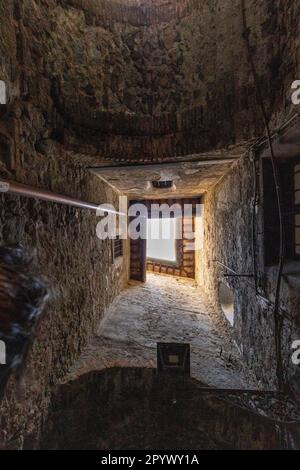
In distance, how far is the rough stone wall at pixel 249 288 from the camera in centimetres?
173

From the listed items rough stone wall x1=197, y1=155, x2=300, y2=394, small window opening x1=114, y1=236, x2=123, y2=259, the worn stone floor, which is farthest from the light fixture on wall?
Result: the worn stone floor

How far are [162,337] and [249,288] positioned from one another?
1.66 meters

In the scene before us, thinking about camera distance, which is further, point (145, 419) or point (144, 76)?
point (144, 76)

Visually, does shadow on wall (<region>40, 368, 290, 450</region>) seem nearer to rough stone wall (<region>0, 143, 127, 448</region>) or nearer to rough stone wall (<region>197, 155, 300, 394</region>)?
rough stone wall (<region>0, 143, 127, 448</region>)

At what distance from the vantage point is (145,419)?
232 centimetres

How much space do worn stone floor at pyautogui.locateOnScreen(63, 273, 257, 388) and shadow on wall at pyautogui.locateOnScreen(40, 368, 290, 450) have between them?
0.71 feet

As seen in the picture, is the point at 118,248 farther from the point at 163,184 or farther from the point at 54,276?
the point at 54,276

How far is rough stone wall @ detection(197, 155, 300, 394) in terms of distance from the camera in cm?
173

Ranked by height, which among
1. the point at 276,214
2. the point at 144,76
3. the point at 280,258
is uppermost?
the point at 144,76

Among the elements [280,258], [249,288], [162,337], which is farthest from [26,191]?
[162,337]

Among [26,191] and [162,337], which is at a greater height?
[26,191]

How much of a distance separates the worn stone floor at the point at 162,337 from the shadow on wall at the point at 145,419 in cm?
22

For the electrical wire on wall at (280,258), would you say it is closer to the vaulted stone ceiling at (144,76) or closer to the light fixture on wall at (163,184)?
the vaulted stone ceiling at (144,76)

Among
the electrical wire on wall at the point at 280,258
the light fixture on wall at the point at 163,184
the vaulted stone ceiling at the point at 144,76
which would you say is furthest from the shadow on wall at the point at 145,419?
the light fixture on wall at the point at 163,184
